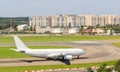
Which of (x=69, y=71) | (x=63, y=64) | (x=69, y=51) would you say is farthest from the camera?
(x=69, y=51)

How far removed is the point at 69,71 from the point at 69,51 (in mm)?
23343

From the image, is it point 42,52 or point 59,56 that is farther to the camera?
point 42,52

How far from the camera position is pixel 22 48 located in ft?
254

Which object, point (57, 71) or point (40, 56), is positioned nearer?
point (57, 71)

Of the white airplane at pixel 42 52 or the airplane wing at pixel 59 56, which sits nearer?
the white airplane at pixel 42 52

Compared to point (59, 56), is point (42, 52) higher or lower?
higher

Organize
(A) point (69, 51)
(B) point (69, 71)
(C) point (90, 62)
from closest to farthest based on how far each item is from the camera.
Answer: (B) point (69, 71), (C) point (90, 62), (A) point (69, 51)

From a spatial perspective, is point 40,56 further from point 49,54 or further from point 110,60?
point 110,60

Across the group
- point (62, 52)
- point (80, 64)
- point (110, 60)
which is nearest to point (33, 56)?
point (62, 52)

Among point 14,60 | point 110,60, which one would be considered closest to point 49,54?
point 14,60

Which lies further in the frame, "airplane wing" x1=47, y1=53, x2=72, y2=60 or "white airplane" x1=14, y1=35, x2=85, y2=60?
"airplane wing" x1=47, y1=53, x2=72, y2=60

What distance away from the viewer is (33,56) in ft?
260

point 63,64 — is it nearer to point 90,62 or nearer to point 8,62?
point 90,62

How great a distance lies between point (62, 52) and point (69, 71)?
863 inches
